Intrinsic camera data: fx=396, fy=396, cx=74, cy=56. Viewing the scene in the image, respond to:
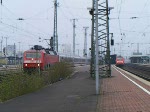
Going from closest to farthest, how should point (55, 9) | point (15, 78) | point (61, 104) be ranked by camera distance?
point (61, 104) → point (15, 78) → point (55, 9)

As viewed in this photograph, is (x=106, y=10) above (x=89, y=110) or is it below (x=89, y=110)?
above

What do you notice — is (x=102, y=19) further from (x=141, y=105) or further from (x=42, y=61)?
(x=141, y=105)

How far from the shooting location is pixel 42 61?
156 feet

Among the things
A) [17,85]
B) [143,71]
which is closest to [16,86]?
[17,85]

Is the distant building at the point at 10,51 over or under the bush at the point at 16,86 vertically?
over

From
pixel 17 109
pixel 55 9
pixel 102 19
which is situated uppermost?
pixel 55 9

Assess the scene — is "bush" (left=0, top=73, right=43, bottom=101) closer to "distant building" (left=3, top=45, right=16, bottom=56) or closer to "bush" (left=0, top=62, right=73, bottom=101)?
"bush" (left=0, top=62, right=73, bottom=101)

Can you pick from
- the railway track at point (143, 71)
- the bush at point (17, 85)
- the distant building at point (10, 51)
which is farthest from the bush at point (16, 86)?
the distant building at point (10, 51)

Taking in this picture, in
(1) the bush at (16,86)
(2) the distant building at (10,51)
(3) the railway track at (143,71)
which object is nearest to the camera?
(1) the bush at (16,86)

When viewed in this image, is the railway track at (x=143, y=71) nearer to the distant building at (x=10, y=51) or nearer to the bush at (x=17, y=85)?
the bush at (x=17, y=85)

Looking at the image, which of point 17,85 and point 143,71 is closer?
point 17,85

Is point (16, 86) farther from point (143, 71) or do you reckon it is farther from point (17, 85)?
point (143, 71)

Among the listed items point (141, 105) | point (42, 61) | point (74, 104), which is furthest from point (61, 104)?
point (42, 61)

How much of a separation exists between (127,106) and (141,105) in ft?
1.78
